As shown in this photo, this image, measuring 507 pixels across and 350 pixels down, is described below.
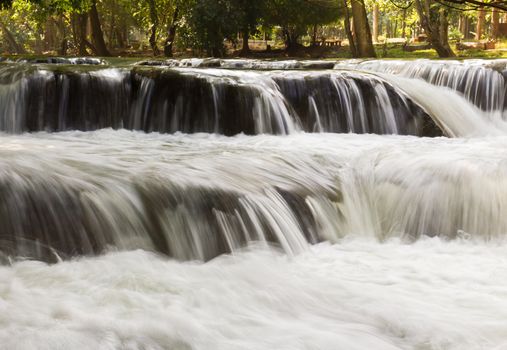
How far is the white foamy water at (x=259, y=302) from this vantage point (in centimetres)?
290

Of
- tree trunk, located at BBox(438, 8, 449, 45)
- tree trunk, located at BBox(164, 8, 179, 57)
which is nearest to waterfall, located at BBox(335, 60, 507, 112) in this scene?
tree trunk, located at BBox(438, 8, 449, 45)

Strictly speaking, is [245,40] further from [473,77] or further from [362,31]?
[473,77]

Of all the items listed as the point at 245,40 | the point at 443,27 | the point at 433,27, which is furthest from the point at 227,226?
the point at 245,40

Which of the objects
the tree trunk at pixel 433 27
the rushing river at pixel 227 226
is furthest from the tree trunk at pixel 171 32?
the rushing river at pixel 227 226

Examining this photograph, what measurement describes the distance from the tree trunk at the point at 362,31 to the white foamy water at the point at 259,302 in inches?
644

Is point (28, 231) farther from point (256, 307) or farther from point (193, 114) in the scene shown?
point (193, 114)

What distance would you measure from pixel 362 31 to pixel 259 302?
18053 millimetres

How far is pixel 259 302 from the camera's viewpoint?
139 inches

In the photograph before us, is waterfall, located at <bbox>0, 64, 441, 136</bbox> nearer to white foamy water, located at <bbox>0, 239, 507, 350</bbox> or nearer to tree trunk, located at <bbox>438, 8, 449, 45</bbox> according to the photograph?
white foamy water, located at <bbox>0, 239, 507, 350</bbox>

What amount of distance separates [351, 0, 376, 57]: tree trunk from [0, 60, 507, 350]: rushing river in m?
12.0

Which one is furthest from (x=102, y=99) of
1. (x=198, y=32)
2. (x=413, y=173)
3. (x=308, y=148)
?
(x=198, y=32)

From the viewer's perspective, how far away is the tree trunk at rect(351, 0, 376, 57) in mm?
20078

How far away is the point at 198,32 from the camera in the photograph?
23078 mm

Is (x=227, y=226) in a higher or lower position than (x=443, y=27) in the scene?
lower
